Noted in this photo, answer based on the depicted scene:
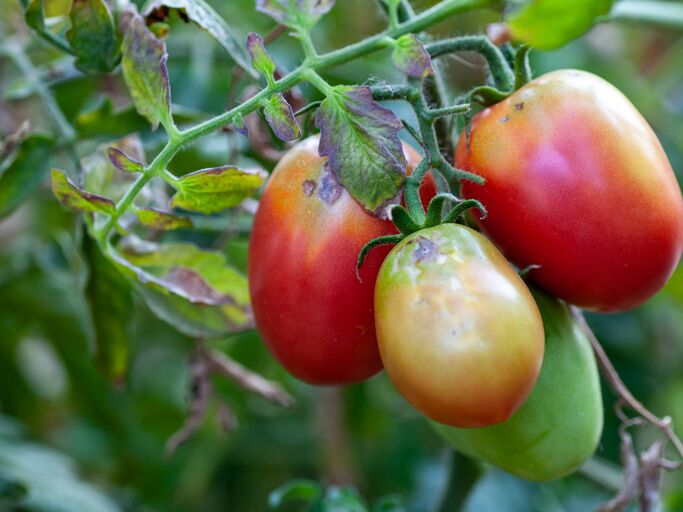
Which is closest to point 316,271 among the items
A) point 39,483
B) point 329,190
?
point 329,190

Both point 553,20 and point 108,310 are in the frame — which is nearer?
point 553,20

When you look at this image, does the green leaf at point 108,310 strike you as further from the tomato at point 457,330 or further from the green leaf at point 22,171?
the tomato at point 457,330

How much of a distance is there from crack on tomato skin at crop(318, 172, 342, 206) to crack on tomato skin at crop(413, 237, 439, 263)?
77mm

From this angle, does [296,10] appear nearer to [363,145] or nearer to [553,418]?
[363,145]

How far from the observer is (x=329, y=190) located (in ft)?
1.72

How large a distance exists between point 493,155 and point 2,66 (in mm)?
743

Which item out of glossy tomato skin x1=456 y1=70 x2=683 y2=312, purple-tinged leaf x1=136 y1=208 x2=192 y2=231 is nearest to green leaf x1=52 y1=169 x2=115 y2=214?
purple-tinged leaf x1=136 y1=208 x2=192 y2=231

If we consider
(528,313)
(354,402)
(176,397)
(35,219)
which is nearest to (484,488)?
(354,402)

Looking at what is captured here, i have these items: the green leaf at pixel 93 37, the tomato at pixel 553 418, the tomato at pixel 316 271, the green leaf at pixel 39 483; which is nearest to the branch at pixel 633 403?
the tomato at pixel 553 418

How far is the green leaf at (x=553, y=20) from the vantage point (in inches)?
18.1

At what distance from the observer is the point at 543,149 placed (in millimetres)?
504

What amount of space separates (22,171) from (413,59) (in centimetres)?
37

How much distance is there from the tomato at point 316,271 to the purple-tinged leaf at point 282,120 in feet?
0.16

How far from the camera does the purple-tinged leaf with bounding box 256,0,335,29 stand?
0.51 meters
